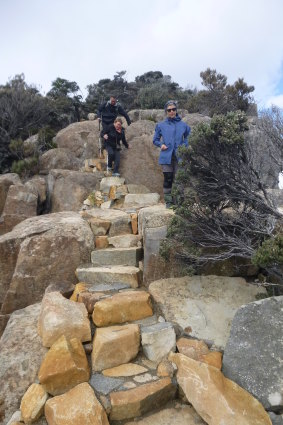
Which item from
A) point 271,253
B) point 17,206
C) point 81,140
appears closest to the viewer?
point 271,253

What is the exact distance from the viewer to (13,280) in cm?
481

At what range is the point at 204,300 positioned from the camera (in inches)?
153

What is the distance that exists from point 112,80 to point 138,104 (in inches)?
176

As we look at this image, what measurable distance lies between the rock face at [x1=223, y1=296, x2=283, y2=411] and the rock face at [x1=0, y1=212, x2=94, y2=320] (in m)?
2.60

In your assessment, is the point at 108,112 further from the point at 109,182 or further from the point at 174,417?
the point at 174,417

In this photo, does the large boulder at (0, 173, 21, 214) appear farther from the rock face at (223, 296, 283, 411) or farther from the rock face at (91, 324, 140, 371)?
the rock face at (223, 296, 283, 411)

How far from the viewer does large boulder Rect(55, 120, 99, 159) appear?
11.9 metres

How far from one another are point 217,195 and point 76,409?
319cm

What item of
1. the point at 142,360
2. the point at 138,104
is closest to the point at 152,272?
the point at 142,360

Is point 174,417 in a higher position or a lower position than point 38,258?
lower

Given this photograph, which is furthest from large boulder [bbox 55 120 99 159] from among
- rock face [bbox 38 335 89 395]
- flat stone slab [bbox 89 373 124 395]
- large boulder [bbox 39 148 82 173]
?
flat stone slab [bbox 89 373 124 395]

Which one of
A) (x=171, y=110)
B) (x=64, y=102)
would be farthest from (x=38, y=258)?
(x=64, y=102)

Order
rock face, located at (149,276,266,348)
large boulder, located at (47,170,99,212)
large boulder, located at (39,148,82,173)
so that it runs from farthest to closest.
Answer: large boulder, located at (39,148,82,173), large boulder, located at (47,170,99,212), rock face, located at (149,276,266,348)

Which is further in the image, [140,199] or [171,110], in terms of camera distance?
[140,199]
